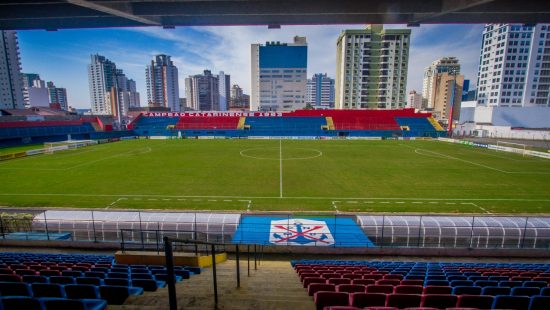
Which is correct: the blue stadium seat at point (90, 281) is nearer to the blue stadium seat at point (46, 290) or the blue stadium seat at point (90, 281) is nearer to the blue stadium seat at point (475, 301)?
the blue stadium seat at point (46, 290)

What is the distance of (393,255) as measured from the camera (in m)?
12.1

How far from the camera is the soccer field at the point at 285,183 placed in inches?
830

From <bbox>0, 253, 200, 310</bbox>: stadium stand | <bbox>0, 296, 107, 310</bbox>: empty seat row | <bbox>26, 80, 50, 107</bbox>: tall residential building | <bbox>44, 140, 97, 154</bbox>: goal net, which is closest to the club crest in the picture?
<bbox>0, 253, 200, 310</bbox>: stadium stand

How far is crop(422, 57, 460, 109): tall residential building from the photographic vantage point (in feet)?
562

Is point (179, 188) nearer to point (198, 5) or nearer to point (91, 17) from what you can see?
point (91, 17)

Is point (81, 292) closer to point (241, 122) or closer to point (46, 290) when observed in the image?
point (46, 290)

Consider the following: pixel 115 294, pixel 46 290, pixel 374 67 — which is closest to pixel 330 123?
pixel 374 67

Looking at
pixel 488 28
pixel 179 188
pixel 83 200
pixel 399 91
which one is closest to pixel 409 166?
pixel 179 188

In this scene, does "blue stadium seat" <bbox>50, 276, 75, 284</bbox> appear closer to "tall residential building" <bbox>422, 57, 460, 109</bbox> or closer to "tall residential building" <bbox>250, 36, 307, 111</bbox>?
"tall residential building" <bbox>250, 36, 307, 111</bbox>

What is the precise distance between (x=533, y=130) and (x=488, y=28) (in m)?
53.1

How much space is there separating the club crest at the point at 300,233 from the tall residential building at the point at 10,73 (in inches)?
6414

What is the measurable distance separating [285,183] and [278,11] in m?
20.1

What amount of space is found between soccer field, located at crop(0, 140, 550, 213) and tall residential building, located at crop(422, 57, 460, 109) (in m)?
151

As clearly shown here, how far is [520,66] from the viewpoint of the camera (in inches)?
3676
